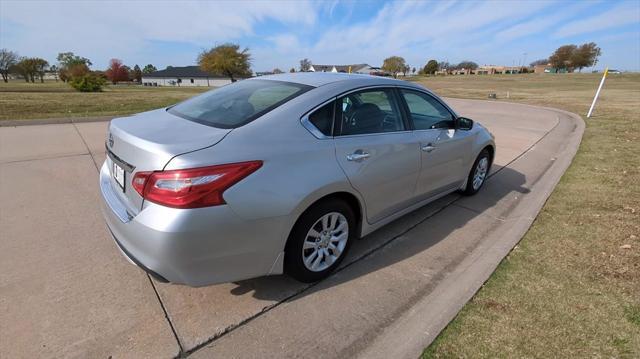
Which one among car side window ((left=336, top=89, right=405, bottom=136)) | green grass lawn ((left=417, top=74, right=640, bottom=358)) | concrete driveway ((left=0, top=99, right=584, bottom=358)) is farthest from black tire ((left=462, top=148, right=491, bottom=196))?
car side window ((left=336, top=89, right=405, bottom=136))

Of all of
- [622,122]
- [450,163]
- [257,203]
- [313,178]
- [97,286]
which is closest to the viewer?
[257,203]

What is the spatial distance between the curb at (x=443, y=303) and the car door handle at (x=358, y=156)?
1167 mm

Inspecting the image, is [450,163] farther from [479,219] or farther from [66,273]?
[66,273]

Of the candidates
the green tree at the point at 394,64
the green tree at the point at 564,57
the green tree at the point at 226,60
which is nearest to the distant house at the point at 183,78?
the green tree at the point at 226,60

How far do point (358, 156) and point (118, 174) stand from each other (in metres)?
1.73

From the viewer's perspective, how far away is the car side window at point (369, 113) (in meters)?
2.74

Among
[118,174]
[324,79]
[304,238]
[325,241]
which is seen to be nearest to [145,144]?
[118,174]

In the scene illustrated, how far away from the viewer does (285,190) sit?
7.20 feet

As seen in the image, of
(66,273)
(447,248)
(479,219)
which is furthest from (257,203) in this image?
(479,219)

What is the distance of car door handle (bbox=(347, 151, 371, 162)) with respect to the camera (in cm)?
263

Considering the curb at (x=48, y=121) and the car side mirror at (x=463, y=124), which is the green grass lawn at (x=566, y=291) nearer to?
the car side mirror at (x=463, y=124)

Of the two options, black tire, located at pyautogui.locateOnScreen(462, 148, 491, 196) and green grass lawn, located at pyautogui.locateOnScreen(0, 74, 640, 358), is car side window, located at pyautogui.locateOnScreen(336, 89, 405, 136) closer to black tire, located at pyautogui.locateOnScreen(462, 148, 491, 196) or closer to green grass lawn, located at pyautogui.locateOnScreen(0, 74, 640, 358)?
green grass lawn, located at pyautogui.locateOnScreen(0, 74, 640, 358)

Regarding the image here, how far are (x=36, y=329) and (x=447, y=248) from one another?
326 cm

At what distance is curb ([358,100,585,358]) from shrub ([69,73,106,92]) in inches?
1447
